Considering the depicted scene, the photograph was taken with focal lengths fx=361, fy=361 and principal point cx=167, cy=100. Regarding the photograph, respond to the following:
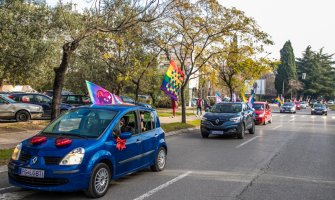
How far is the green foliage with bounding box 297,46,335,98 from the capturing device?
93.1 meters

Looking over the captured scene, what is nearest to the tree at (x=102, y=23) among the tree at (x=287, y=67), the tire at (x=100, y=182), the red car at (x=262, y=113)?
the tire at (x=100, y=182)

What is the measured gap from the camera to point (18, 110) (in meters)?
18.7

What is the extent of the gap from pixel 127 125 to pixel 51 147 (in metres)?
1.86

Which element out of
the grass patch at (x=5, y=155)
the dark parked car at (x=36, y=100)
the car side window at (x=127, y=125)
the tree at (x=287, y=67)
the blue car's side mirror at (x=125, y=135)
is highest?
the tree at (x=287, y=67)

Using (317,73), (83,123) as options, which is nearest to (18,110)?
(83,123)

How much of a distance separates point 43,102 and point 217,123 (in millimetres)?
10793

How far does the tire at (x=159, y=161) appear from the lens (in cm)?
833

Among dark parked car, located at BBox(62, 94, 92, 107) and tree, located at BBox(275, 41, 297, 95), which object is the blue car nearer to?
dark parked car, located at BBox(62, 94, 92, 107)

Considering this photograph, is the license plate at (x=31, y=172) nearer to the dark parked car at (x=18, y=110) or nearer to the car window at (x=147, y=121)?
the car window at (x=147, y=121)

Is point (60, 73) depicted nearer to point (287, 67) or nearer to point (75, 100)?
point (75, 100)

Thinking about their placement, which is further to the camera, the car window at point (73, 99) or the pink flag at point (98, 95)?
the car window at point (73, 99)

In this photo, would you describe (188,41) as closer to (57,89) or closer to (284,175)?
(57,89)

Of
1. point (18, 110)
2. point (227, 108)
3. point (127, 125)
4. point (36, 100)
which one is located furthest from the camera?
point (36, 100)

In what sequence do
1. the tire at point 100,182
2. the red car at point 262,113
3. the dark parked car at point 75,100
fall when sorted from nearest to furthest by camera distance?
the tire at point 100,182
the dark parked car at point 75,100
the red car at point 262,113
